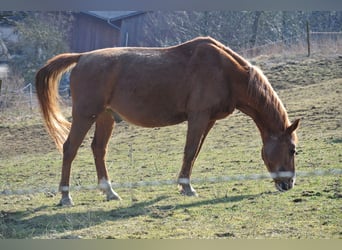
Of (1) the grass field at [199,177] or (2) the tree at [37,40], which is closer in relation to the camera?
(1) the grass field at [199,177]

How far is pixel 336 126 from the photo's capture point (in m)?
7.24

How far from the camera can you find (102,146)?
209 inches

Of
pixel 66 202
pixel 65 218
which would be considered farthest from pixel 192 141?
pixel 65 218

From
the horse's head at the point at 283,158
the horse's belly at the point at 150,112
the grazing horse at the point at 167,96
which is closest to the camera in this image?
the horse's head at the point at 283,158

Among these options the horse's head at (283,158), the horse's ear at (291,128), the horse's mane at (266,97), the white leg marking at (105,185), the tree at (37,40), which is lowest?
the white leg marking at (105,185)

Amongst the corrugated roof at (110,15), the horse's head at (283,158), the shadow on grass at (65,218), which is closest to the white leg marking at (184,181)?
the shadow on grass at (65,218)

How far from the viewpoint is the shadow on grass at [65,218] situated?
13.9ft

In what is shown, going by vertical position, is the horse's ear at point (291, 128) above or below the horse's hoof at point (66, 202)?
above

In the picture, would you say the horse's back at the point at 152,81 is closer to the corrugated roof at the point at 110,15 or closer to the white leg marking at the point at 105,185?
the corrugated roof at the point at 110,15

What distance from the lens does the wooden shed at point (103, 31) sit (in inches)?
225

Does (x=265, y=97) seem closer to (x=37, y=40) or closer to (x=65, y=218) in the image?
(x=65, y=218)

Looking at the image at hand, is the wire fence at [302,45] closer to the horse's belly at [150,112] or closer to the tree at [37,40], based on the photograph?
the horse's belly at [150,112]

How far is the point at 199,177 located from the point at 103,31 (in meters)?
1.74

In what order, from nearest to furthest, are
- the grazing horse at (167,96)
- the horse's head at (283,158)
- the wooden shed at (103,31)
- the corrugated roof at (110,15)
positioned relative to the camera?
the horse's head at (283,158) < the grazing horse at (167,96) < the corrugated roof at (110,15) < the wooden shed at (103,31)
